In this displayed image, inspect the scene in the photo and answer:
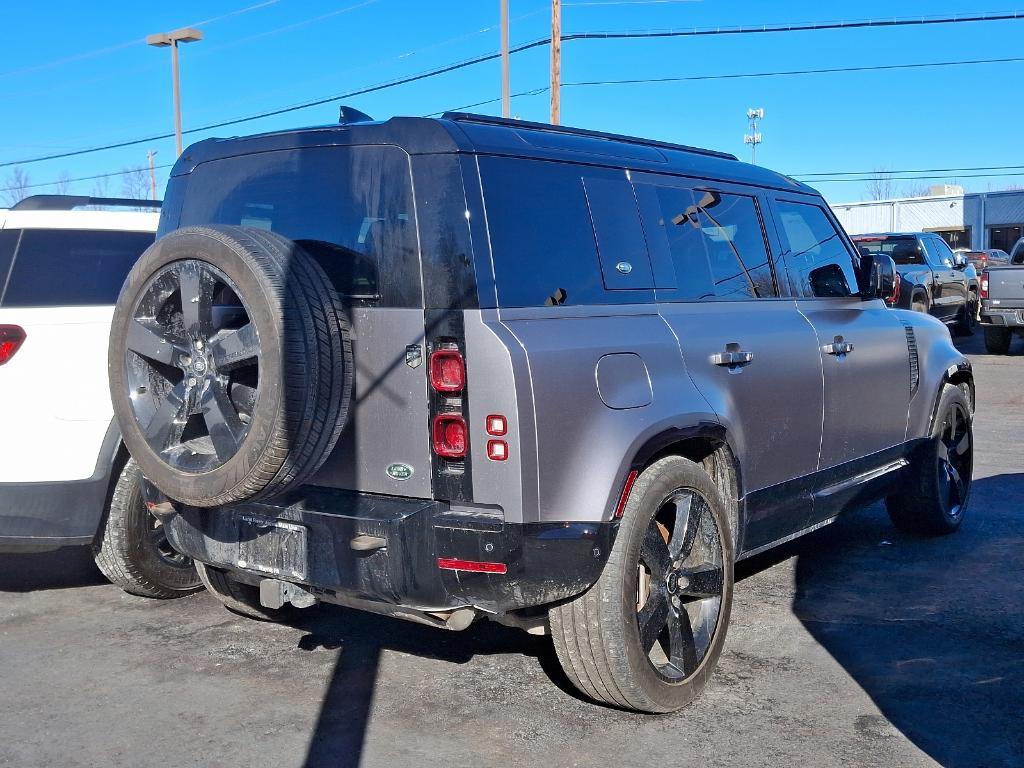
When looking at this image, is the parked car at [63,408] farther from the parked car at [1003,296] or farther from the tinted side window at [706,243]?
the parked car at [1003,296]

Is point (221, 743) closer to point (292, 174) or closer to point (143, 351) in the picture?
point (143, 351)

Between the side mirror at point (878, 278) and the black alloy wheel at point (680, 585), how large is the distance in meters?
2.09

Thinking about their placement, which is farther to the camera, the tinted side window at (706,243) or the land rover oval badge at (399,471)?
the tinted side window at (706,243)

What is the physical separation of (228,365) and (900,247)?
57.4 ft

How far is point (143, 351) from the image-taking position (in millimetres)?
3746

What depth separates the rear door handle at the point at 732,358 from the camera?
14.0 feet

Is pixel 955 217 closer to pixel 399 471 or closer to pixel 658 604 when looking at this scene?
pixel 658 604

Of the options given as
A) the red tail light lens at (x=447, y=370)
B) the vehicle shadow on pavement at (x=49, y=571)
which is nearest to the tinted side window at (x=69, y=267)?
the vehicle shadow on pavement at (x=49, y=571)

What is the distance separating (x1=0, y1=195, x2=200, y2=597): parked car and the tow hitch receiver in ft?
4.28

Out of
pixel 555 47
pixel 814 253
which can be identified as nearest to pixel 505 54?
pixel 555 47

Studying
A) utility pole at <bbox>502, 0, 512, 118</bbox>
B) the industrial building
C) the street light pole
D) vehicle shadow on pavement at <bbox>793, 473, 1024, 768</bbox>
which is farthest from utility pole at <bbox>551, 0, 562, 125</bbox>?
the industrial building

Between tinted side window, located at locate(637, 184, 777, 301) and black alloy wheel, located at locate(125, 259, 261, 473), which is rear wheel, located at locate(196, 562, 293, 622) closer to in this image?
black alloy wheel, located at locate(125, 259, 261, 473)

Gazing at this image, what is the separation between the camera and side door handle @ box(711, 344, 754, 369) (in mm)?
4258

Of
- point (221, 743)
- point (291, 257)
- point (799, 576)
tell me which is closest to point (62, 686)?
point (221, 743)
